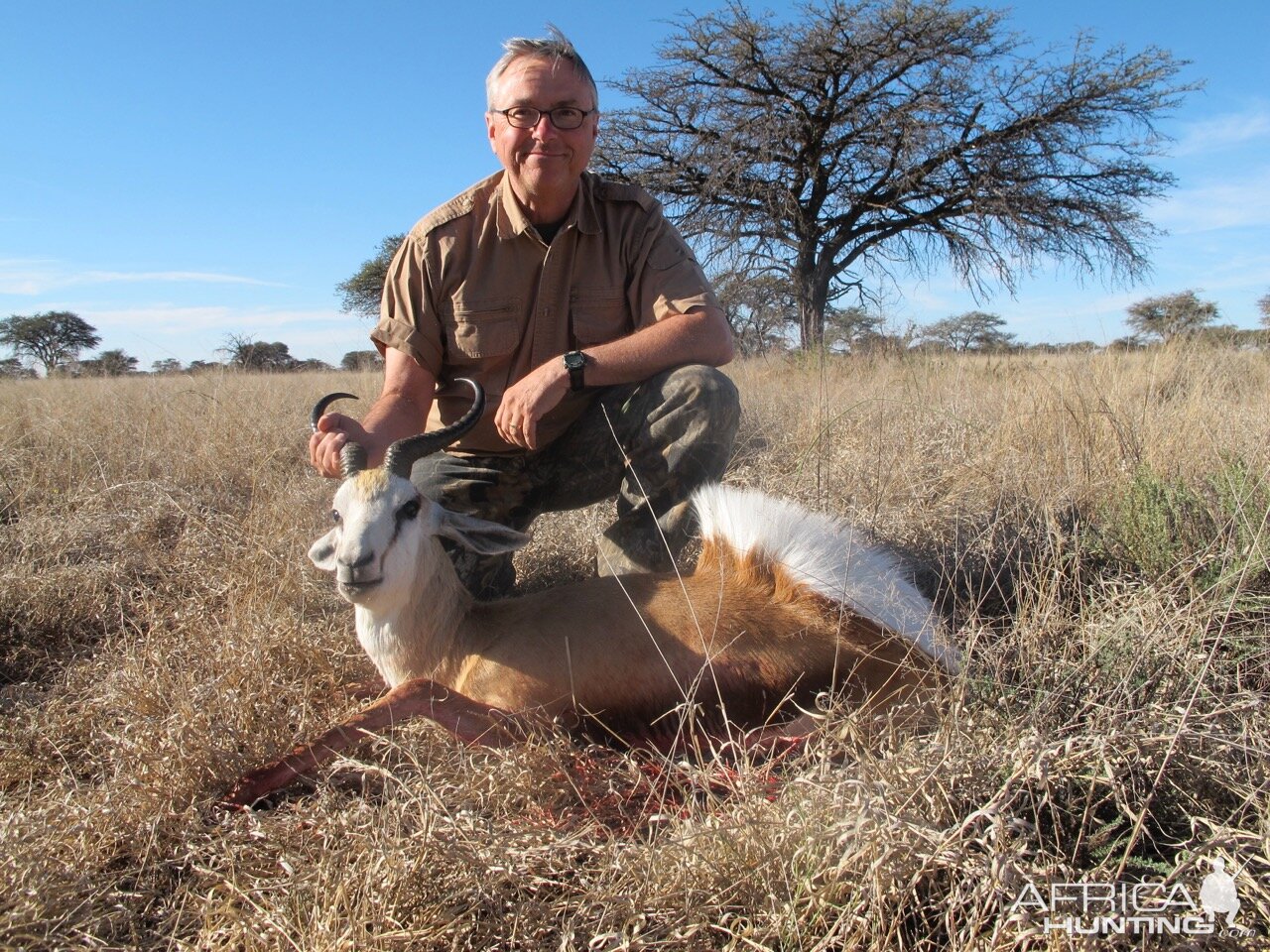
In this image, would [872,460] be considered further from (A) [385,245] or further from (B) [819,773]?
(A) [385,245]

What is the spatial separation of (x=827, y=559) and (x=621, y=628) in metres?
0.75

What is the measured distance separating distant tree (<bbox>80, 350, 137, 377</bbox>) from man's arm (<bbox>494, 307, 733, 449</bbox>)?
11.7 metres

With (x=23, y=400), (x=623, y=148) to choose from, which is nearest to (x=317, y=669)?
(x=23, y=400)

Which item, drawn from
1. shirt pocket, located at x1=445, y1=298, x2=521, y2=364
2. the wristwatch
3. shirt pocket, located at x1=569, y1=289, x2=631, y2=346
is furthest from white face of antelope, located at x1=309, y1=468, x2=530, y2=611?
shirt pocket, located at x1=569, y1=289, x2=631, y2=346

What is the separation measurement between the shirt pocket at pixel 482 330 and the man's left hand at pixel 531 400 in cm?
54

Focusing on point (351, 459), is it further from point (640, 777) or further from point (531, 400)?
point (640, 777)

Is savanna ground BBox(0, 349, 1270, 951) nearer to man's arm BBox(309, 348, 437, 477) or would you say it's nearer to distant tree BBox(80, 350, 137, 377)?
man's arm BBox(309, 348, 437, 477)

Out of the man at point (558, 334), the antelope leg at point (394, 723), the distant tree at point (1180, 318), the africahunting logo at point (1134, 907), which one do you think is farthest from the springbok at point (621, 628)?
the distant tree at point (1180, 318)

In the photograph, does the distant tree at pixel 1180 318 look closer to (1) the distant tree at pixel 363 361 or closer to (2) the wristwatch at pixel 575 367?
(2) the wristwatch at pixel 575 367

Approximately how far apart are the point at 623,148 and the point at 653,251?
548 inches

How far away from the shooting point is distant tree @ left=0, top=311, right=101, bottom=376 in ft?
89.3

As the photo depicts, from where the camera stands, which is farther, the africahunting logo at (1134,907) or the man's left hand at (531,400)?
the man's left hand at (531,400)

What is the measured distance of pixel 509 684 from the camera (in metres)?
2.61

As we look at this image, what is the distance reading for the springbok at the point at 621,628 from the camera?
255 centimetres
